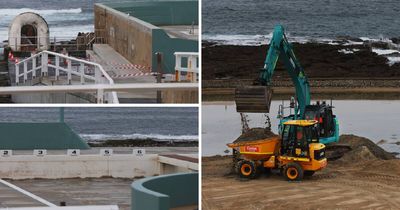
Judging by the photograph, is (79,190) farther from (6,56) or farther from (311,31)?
(311,31)

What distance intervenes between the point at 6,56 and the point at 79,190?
665 cm

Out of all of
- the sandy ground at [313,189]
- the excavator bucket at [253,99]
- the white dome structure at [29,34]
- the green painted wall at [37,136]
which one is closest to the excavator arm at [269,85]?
the excavator bucket at [253,99]

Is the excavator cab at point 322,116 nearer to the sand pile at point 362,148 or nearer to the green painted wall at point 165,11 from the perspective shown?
the sand pile at point 362,148

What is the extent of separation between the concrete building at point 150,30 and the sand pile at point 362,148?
2.86 metres

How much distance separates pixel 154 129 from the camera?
30.5 m

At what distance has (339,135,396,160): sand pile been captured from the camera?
13477 mm

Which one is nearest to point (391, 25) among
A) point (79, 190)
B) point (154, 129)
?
point (154, 129)

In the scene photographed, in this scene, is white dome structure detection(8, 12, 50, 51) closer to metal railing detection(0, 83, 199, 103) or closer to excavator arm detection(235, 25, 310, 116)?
excavator arm detection(235, 25, 310, 116)

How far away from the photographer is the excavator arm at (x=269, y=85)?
10.9m

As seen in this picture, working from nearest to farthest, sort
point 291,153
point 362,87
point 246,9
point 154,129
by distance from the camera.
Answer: point 291,153, point 362,87, point 246,9, point 154,129

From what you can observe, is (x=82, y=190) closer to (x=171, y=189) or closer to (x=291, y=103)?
(x=291, y=103)

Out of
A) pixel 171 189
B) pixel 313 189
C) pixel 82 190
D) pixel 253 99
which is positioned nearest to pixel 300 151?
pixel 313 189

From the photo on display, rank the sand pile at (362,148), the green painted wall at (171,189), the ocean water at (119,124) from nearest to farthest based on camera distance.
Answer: the green painted wall at (171,189) < the sand pile at (362,148) < the ocean water at (119,124)

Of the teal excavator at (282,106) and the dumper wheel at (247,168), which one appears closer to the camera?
the dumper wheel at (247,168)
